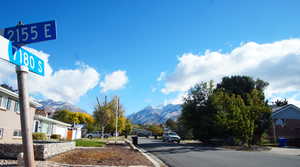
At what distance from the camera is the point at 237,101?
27.8 metres

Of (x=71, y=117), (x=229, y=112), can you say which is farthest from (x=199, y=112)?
(x=71, y=117)

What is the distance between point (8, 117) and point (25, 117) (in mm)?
18232

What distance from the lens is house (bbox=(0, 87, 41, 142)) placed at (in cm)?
1772

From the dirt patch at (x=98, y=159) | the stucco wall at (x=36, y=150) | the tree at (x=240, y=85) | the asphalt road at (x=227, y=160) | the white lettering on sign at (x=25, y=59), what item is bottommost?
the asphalt road at (x=227, y=160)

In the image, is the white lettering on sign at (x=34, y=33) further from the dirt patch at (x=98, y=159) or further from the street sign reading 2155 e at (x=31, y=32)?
the dirt patch at (x=98, y=159)

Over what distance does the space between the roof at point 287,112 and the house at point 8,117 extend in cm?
3789

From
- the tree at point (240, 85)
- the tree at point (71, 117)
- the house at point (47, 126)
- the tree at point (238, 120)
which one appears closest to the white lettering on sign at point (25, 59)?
the tree at point (238, 120)

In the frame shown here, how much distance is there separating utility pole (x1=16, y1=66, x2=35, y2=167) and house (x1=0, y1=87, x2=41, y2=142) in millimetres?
16299

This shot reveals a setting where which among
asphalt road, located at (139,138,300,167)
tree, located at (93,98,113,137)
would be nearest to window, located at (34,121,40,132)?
tree, located at (93,98,113,137)

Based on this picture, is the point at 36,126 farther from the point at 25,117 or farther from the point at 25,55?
the point at 25,117

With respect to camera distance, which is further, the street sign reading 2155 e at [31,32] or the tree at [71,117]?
the tree at [71,117]

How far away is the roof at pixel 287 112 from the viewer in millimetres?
40062

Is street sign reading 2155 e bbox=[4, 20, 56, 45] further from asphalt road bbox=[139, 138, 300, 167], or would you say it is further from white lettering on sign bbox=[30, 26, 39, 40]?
asphalt road bbox=[139, 138, 300, 167]

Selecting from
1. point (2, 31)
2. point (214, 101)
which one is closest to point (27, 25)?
point (2, 31)
